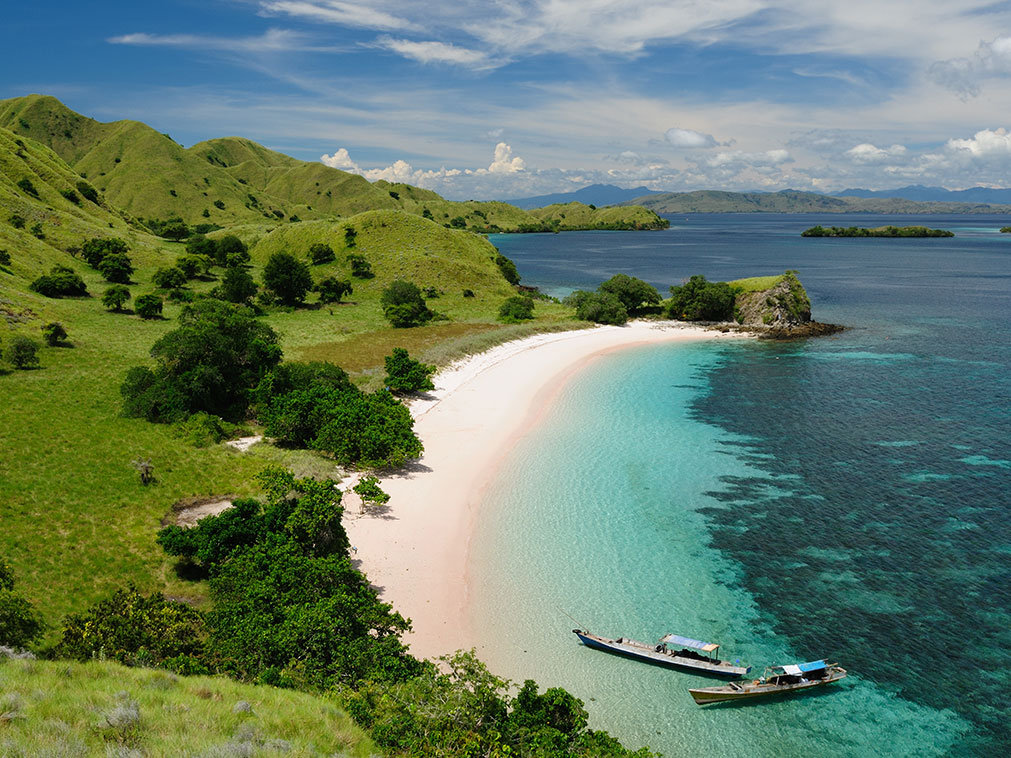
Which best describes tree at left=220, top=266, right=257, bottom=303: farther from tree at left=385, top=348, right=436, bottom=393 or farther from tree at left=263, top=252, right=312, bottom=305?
tree at left=385, top=348, right=436, bottom=393

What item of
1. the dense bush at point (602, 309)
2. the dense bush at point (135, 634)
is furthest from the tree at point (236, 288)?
the dense bush at point (135, 634)

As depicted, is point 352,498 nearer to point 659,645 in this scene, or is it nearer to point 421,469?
point 421,469

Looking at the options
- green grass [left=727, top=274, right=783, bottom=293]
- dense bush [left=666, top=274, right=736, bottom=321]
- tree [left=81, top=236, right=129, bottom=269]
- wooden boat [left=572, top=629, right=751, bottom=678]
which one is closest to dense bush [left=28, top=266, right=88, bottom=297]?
tree [left=81, top=236, right=129, bottom=269]

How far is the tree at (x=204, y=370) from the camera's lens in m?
37.1

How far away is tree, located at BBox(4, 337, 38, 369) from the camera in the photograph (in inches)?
1615

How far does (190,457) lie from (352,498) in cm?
998

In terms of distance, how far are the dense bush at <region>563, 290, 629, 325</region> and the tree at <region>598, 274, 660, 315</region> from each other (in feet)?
9.09

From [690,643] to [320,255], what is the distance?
96618 mm

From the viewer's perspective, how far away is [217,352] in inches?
1593

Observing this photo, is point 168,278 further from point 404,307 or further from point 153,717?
point 153,717

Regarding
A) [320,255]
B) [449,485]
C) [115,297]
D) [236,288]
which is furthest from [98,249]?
[449,485]

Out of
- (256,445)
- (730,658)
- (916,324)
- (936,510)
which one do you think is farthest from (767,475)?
(916,324)

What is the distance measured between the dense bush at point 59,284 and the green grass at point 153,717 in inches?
2739

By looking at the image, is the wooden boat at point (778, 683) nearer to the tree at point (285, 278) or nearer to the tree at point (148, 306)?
the tree at point (148, 306)
